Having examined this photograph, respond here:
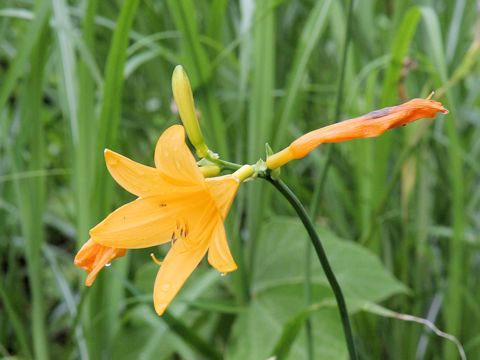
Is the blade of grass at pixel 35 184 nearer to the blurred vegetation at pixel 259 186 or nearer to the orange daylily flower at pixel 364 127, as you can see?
the blurred vegetation at pixel 259 186

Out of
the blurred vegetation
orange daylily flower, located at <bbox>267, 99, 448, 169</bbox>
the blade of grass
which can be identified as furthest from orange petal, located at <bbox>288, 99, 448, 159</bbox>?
the blade of grass

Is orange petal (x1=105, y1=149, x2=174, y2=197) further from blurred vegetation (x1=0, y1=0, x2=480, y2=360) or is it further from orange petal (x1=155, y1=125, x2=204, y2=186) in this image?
blurred vegetation (x1=0, y1=0, x2=480, y2=360)

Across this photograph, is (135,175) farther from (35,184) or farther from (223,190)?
(35,184)

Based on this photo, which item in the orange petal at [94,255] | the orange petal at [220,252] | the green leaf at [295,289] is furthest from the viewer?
the green leaf at [295,289]

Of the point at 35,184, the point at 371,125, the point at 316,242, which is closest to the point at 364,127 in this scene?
the point at 371,125

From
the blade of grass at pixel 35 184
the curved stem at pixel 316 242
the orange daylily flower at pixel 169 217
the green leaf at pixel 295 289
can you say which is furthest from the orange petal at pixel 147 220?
the blade of grass at pixel 35 184

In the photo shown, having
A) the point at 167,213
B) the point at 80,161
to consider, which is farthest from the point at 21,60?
the point at 167,213
